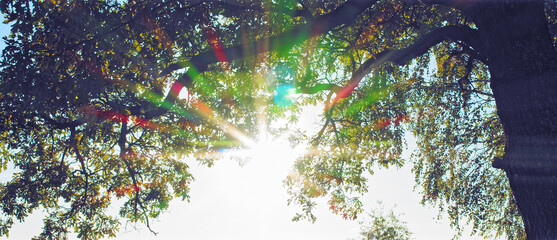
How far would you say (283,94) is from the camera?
34.5 ft

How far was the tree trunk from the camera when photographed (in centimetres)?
455

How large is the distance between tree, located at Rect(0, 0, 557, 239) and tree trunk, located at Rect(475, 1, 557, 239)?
2 cm

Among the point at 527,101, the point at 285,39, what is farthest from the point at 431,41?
the point at 285,39

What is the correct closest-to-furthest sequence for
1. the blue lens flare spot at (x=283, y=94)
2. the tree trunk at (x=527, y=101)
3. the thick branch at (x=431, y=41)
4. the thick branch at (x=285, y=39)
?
the tree trunk at (x=527, y=101), the thick branch at (x=431, y=41), the thick branch at (x=285, y=39), the blue lens flare spot at (x=283, y=94)

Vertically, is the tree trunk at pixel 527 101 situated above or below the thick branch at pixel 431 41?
below

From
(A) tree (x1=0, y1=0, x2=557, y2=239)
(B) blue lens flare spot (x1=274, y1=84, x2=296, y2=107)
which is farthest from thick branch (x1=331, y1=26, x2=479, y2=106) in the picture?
(B) blue lens flare spot (x1=274, y1=84, x2=296, y2=107)

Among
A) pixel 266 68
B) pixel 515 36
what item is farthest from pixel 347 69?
pixel 515 36

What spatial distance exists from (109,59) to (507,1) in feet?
24.8

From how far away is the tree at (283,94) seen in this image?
17.4 feet

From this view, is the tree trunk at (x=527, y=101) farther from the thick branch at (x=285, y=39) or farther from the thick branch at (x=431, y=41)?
the thick branch at (x=285, y=39)

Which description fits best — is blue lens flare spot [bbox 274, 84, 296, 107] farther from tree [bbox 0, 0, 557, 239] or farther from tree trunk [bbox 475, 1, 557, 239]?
tree trunk [bbox 475, 1, 557, 239]

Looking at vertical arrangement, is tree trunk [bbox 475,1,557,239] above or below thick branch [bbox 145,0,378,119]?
below

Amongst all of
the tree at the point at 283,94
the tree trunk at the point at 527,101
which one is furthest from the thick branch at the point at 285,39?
the tree trunk at the point at 527,101

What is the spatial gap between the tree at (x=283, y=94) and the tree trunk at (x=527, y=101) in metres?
0.02
